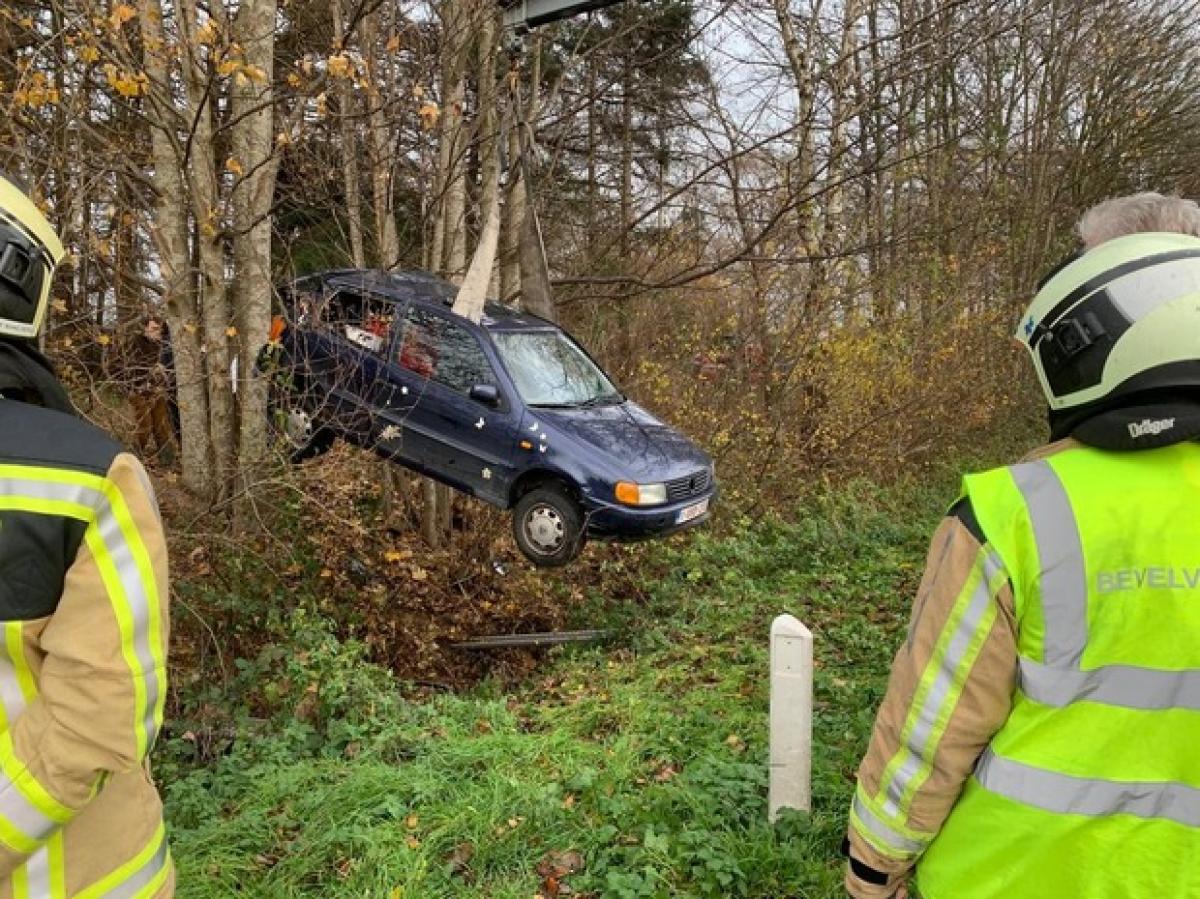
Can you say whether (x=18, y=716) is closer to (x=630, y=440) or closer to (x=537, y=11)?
(x=630, y=440)

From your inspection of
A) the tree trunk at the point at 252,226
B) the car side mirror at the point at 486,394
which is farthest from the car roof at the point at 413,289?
the tree trunk at the point at 252,226

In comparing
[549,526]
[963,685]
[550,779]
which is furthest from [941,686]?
[549,526]

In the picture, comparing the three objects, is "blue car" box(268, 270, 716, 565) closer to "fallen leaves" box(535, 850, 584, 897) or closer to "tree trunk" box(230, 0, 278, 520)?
"tree trunk" box(230, 0, 278, 520)

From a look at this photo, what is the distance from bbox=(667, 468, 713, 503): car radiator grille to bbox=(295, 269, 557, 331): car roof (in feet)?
6.35

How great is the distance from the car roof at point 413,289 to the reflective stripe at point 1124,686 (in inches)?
235

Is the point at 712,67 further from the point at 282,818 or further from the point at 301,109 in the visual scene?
the point at 282,818

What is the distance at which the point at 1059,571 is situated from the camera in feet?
4.31

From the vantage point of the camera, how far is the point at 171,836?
384 cm

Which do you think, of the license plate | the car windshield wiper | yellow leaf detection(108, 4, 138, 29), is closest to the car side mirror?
the car windshield wiper

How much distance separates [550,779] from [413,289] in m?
4.53

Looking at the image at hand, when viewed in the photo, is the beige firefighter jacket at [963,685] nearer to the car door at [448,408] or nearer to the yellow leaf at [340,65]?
the yellow leaf at [340,65]

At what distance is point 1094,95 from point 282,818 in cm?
1714

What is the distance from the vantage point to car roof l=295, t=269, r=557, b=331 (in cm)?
702

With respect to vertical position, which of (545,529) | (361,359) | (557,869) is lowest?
(557,869)
